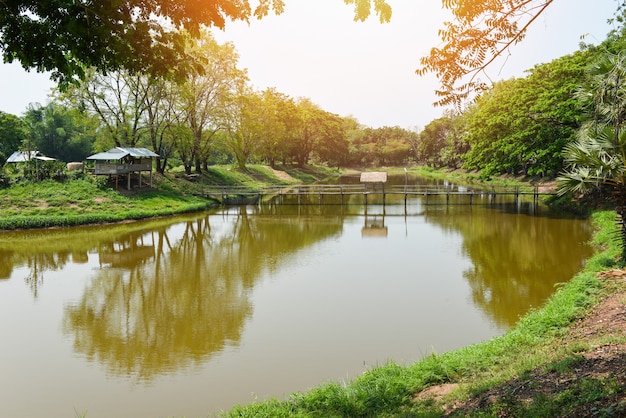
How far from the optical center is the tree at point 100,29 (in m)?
5.79

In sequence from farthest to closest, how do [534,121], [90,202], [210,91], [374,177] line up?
1. [210,91]
2. [374,177]
3. [534,121]
4. [90,202]

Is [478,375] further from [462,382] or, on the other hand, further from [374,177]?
[374,177]

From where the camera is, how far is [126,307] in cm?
1173

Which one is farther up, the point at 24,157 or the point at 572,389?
the point at 24,157

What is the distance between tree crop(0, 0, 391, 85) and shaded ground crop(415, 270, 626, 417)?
4.80m

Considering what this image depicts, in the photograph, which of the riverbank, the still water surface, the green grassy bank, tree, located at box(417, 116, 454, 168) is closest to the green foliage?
the still water surface

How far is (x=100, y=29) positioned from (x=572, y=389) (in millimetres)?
6914

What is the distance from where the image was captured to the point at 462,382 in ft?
20.9

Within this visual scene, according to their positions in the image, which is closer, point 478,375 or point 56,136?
point 478,375

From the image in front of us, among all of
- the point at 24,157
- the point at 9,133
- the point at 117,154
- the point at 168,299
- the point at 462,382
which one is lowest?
the point at 168,299

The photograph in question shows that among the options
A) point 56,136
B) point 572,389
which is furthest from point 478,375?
point 56,136

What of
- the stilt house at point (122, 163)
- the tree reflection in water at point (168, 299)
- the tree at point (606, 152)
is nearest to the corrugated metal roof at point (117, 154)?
the stilt house at point (122, 163)

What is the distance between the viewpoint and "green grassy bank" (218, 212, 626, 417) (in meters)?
4.64

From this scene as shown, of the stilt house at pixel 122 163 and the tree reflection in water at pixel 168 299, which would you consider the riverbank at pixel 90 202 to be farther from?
the tree reflection in water at pixel 168 299
